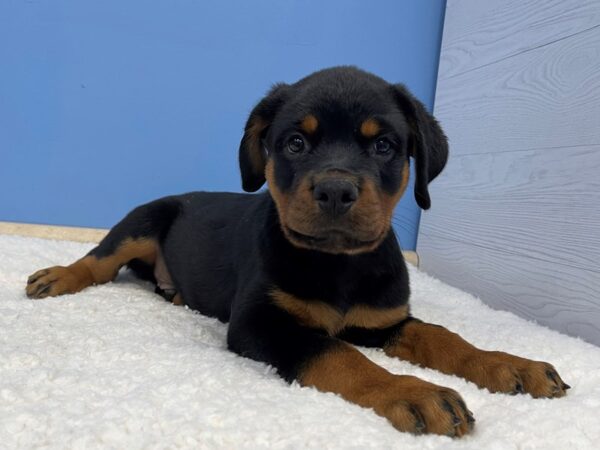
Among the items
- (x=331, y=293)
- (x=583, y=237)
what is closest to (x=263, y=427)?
(x=331, y=293)

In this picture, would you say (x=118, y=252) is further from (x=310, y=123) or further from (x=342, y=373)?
(x=342, y=373)

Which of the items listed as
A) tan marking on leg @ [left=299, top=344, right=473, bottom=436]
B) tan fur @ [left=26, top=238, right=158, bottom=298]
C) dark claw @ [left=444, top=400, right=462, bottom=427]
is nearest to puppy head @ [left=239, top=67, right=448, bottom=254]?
tan marking on leg @ [left=299, top=344, right=473, bottom=436]

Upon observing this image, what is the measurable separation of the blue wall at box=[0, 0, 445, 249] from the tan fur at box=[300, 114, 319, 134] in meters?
2.16

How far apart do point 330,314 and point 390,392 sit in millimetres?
520

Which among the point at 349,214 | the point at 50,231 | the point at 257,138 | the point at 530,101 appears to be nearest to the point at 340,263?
the point at 349,214

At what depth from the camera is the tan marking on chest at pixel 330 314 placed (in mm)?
1731

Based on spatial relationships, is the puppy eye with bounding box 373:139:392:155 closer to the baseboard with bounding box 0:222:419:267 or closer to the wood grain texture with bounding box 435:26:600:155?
the wood grain texture with bounding box 435:26:600:155

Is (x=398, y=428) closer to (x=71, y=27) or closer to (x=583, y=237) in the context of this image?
(x=583, y=237)

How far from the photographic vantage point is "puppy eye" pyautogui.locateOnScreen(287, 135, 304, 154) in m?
1.81

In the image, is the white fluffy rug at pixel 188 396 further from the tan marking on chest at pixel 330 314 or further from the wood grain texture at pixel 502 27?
the wood grain texture at pixel 502 27

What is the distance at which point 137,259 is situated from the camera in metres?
2.84

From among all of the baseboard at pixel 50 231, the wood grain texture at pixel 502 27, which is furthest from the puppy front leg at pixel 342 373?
the baseboard at pixel 50 231

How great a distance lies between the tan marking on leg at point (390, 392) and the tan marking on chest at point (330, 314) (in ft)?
0.84

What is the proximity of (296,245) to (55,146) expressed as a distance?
270cm
